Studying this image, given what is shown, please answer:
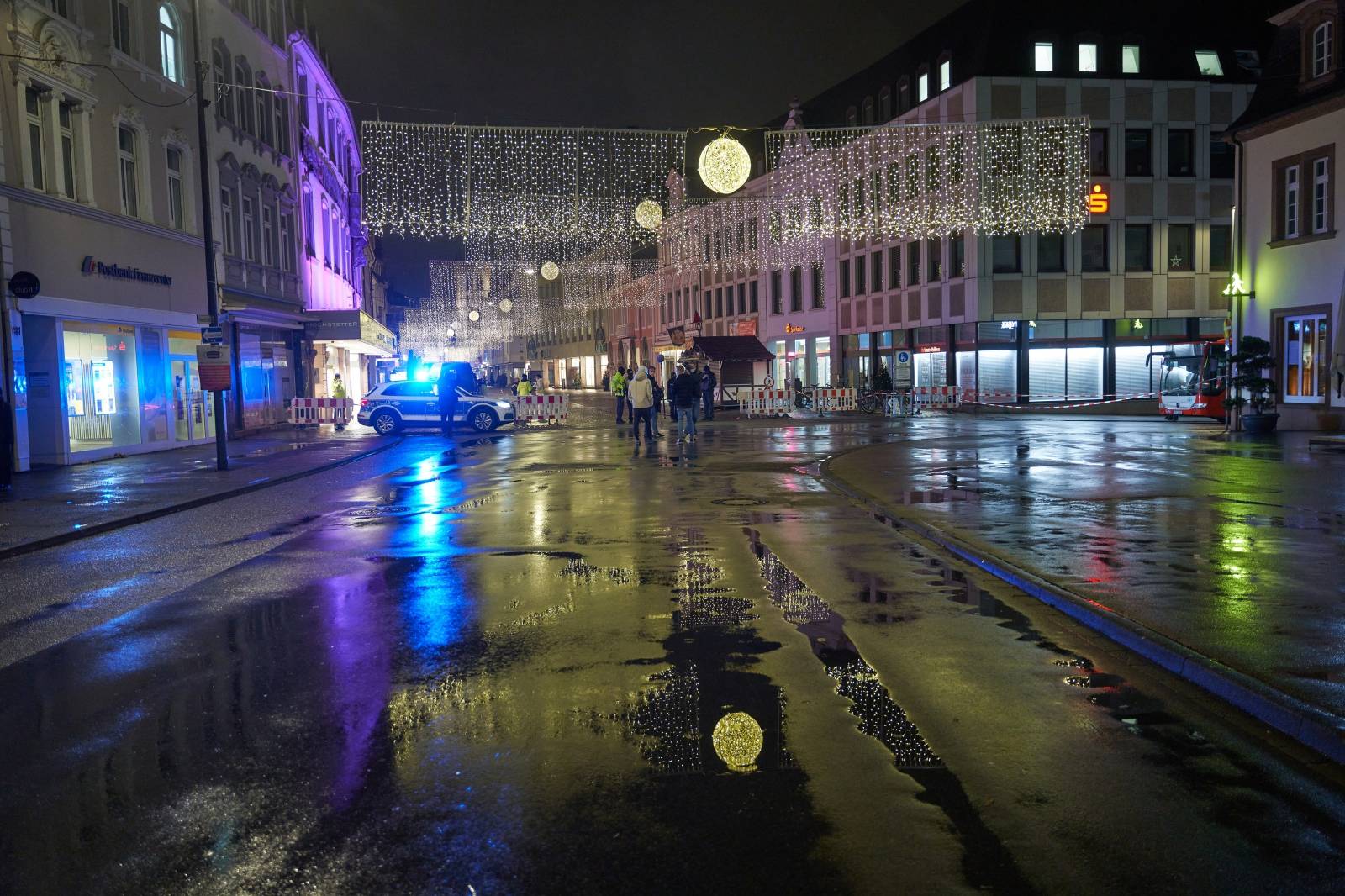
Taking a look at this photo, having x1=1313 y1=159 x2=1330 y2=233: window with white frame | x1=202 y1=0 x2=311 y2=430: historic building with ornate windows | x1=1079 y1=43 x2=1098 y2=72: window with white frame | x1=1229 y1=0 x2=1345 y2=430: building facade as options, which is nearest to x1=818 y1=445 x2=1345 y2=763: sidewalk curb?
x1=1229 y1=0 x2=1345 y2=430: building facade

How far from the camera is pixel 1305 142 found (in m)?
25.9

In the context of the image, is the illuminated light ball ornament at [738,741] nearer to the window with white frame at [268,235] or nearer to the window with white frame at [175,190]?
the window with white frame at [175,190]

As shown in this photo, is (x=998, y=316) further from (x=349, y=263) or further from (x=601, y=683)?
(x=601, y=683)

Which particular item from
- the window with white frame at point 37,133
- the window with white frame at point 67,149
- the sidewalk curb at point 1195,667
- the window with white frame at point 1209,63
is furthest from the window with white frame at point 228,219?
the window with white frame at point 1209,63

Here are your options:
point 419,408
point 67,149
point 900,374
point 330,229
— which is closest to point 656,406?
point 419,408

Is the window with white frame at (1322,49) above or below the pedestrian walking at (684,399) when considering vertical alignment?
above

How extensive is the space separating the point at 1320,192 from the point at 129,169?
88.5 feet

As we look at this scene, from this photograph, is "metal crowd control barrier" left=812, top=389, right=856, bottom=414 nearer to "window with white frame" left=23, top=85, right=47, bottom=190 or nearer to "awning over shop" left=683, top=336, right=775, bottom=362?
"awning over shop" left=683, top=336, right=775, bottom=362

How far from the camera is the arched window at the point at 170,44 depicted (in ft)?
85.5

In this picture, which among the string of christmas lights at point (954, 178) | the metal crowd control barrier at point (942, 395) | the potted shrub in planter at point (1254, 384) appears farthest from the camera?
the metal crowd control barrier at point (942, 395)

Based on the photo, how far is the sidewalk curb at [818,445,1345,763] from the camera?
503 centimetres

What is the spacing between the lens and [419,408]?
33.8 metres

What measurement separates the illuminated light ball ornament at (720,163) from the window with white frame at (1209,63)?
105 ft

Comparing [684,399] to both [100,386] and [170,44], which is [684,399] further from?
[170,44]
